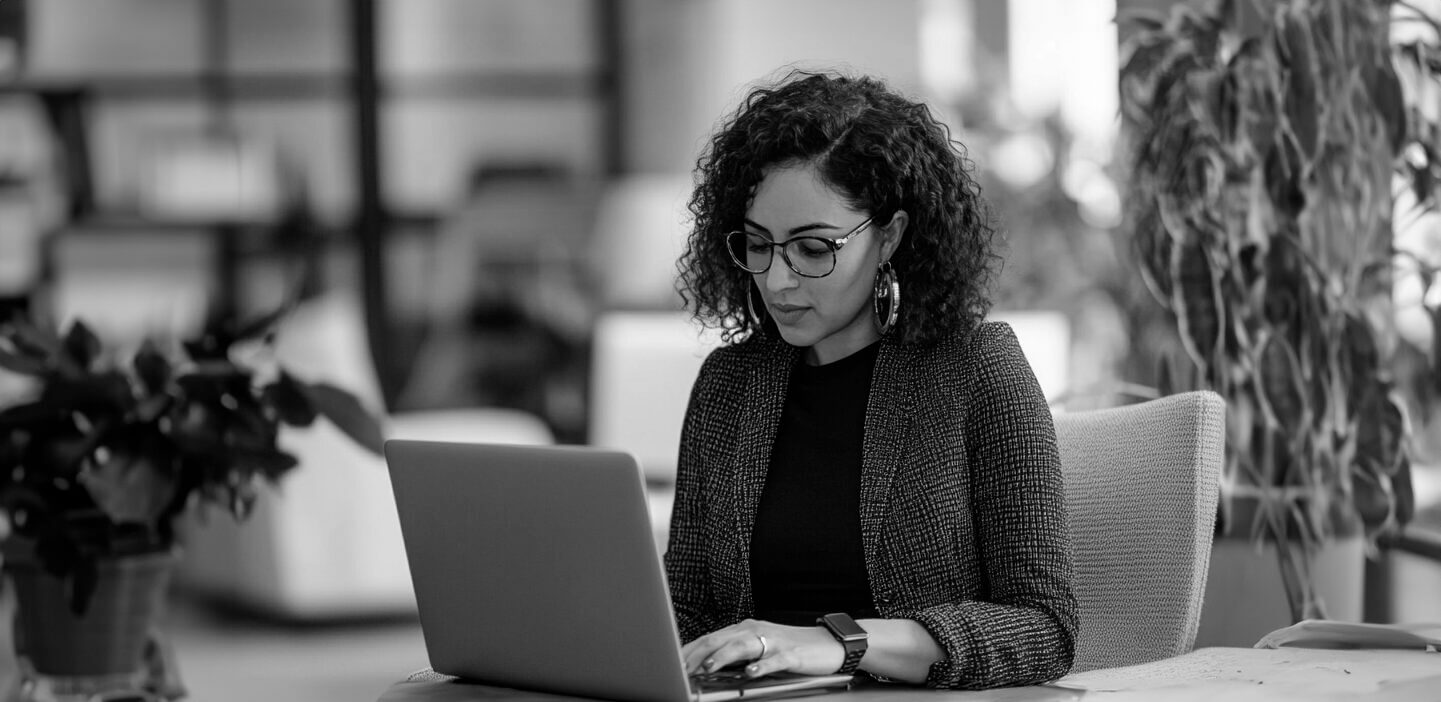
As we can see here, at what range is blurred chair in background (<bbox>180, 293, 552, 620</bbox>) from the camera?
444 cm

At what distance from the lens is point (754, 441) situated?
5.72 ft

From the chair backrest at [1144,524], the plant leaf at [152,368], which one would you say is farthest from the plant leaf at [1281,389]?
the plant leaf at [152,368]

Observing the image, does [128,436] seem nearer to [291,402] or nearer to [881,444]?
[291,402]

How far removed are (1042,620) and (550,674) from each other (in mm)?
458

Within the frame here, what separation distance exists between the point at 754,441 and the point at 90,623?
134 centimetres

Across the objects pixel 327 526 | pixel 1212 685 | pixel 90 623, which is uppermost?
pixel 1212 685

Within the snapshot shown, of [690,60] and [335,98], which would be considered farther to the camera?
[690,60]

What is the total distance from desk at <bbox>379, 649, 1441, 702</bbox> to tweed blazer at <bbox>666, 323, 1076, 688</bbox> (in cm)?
4

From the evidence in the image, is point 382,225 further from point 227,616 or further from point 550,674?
point 550,674

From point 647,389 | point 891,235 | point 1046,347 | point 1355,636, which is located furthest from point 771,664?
point 647,389

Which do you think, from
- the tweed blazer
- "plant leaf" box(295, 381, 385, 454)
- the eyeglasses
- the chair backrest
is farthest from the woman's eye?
"plant leaf" box(295, 381, 385, 454)

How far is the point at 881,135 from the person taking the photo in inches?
66.3

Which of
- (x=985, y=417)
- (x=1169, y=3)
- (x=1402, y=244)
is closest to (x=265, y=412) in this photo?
(x=985, y=417)

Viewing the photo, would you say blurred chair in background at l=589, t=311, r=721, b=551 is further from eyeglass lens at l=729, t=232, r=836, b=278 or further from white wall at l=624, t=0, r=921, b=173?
eyeglass lens at l=729, t=232, r=836, b=278
